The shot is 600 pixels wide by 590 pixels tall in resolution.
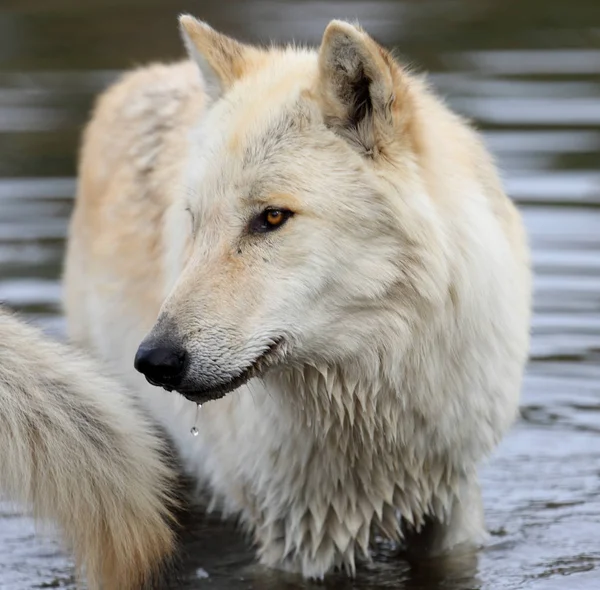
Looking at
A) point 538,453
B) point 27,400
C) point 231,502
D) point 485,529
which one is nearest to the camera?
point 27,400

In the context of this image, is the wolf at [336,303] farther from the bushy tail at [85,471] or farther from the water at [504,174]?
the water at [504,174]

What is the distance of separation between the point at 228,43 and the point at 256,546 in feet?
7.67

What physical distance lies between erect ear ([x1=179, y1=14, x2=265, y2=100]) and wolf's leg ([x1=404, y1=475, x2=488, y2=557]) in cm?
186

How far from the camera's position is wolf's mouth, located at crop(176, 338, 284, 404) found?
4.39m

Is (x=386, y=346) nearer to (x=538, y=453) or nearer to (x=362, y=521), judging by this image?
(x=362, y=521)

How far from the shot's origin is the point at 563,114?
11.8 metres

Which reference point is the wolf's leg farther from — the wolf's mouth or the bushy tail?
the bushy tail

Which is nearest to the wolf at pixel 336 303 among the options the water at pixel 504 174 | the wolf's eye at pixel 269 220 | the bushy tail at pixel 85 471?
the wolf's eye at pixel 269 220

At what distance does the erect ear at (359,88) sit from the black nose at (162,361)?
3.24 feet

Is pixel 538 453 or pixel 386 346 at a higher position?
pixel 386 346

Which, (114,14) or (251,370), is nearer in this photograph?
(251,370)

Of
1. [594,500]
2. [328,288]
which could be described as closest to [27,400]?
[328,288]

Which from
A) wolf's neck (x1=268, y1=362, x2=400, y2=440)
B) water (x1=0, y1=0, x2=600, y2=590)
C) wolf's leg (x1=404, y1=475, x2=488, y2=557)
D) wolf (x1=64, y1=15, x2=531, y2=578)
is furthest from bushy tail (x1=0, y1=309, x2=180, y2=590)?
wolf's leg (x1=404, y1=475, x2=488, y2=557)

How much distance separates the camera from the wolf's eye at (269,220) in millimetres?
4480
